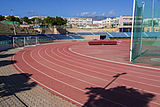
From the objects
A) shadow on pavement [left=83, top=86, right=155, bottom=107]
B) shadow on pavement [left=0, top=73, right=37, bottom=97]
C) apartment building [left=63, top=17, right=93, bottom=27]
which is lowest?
shadow on pavement [left=83, top=86, right=155, bottom=107]

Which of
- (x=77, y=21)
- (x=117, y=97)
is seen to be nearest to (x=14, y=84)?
(x=117, y=97)

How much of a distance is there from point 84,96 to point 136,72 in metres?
5.97

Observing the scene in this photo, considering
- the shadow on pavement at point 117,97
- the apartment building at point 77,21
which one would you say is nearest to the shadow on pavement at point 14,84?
the shadow on pavement at point 117,97

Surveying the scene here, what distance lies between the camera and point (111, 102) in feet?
21.4

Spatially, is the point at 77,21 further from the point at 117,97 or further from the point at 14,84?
the point at 117,97

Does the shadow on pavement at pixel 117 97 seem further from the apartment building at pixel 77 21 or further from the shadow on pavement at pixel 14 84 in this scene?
the apartment building at pixel 77 21

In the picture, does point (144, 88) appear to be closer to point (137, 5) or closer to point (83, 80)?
point (83, 80)

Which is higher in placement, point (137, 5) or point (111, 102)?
point (137, 5)

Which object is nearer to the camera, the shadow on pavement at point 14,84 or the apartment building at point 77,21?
the shadow on pavement at point 14,84

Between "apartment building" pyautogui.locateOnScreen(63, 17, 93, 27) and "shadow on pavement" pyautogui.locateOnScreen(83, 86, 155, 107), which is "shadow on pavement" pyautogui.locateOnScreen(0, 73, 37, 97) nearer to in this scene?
"shadow on pavement" pyautogui.locateOnScreen(83, 86, 155, 107)

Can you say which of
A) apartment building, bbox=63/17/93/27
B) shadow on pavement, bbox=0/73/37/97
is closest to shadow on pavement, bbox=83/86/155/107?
shadow on pavement, bbox=0/73/37/97

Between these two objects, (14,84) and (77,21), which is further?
(77,21)

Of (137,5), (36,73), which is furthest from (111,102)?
(137,5)

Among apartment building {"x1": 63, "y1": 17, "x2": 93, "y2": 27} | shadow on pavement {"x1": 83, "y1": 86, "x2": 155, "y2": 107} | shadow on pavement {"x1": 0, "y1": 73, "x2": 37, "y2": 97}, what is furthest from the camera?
apartment building {"x1": 63, "y1": 17, "x2": 93, "y2": 27}
